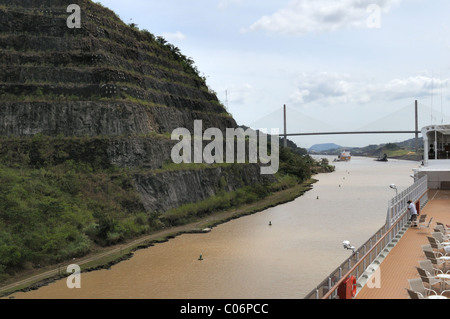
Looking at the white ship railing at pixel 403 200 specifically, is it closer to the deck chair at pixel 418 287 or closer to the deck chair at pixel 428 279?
the deck chair at pixel 428 279

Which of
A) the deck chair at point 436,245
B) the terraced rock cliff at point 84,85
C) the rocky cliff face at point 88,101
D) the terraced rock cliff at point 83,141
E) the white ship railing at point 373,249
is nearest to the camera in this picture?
the white ship railing at point 373,249

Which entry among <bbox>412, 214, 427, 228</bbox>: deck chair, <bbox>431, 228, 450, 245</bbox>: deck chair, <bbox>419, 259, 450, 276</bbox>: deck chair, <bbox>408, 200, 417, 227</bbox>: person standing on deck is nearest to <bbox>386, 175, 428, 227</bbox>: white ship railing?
<bbox>408, 200, 417, 227</bbox>: person standing on deck

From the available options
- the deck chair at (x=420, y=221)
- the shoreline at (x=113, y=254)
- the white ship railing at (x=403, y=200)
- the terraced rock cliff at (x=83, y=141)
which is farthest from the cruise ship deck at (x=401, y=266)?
the terraced rock cliff at (x=83, y=141)

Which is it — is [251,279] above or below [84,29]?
below

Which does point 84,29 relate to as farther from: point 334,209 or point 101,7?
Answer: point 334,209

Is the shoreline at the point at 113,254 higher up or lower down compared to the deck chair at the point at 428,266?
lower down

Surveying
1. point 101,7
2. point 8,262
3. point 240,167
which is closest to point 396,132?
point 240,167

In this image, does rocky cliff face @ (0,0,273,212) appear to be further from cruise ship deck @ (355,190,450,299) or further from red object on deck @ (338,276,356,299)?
red object on deck @ (338,276,356,299)
